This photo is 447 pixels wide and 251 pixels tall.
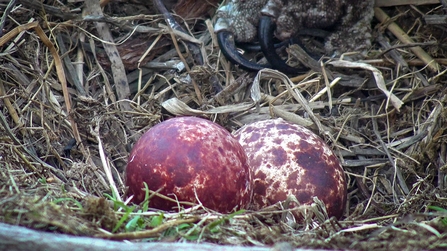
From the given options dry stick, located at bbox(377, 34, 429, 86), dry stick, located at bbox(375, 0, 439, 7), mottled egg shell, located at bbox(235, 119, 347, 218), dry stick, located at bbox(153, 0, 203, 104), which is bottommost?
mottled egg shell, located at bbox(235, 119, 347, 218)

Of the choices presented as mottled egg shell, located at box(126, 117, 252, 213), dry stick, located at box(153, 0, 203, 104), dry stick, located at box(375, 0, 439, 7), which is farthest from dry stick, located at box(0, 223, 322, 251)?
dry stick, located at box(375, 0, 439, 7)

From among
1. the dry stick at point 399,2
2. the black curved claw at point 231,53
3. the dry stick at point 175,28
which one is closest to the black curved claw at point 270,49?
the black curved claw at point 231,53

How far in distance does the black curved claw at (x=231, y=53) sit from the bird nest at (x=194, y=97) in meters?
0.06

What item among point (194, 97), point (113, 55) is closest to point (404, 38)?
point (194, 97)

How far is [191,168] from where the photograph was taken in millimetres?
1992

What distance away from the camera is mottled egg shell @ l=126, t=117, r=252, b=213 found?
1986 mm

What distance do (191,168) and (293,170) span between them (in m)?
0.48

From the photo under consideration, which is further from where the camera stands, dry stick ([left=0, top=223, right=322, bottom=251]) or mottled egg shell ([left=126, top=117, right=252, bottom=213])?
mottled egg shell ([left=126, top=117, right=252, bottom=213])

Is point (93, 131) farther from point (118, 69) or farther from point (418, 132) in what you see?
point (418, 132)

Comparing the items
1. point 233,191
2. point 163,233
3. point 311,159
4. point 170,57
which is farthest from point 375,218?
point 170,57

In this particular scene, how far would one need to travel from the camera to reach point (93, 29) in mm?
3107

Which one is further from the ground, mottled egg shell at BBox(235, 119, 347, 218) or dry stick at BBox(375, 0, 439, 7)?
dry stick at BBox(375, 0, 439, 7)

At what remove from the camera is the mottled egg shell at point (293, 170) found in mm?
2240

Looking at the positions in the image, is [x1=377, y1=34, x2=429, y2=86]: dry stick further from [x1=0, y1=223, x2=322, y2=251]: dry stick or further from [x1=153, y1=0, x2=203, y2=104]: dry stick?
[x1=0, y1=223, x2=322, y2=251]: dry stick
